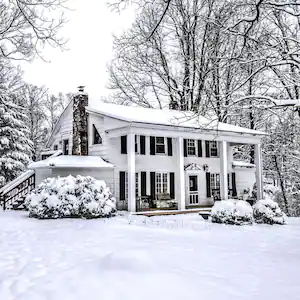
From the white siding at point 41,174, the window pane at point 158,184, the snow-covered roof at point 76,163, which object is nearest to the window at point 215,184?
the window pane at point 158,184

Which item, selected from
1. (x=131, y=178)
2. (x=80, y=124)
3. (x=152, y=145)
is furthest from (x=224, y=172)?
(x=80, y=124)

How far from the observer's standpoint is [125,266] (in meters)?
6.47

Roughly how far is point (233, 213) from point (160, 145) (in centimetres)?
776

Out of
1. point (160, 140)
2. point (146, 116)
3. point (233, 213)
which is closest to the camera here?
point (233, 213)

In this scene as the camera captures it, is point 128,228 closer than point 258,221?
Yes

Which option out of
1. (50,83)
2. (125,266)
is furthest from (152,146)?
(50,83)

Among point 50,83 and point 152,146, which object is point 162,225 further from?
point 50,83

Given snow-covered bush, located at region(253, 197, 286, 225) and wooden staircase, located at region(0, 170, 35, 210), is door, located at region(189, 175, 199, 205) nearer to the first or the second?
snow-covered bush, located at region(253, 197, 286, 225)

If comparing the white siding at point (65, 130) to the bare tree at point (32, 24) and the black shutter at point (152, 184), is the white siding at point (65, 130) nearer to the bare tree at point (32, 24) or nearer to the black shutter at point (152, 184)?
the black shutter at point (152, 184)

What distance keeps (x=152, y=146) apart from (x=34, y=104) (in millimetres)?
→ 22324

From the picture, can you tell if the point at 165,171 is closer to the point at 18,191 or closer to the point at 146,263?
the point at 18,191

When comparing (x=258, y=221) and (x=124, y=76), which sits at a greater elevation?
(x=124, y=76)

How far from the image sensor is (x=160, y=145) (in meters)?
19.9

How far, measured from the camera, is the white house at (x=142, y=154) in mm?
17328
